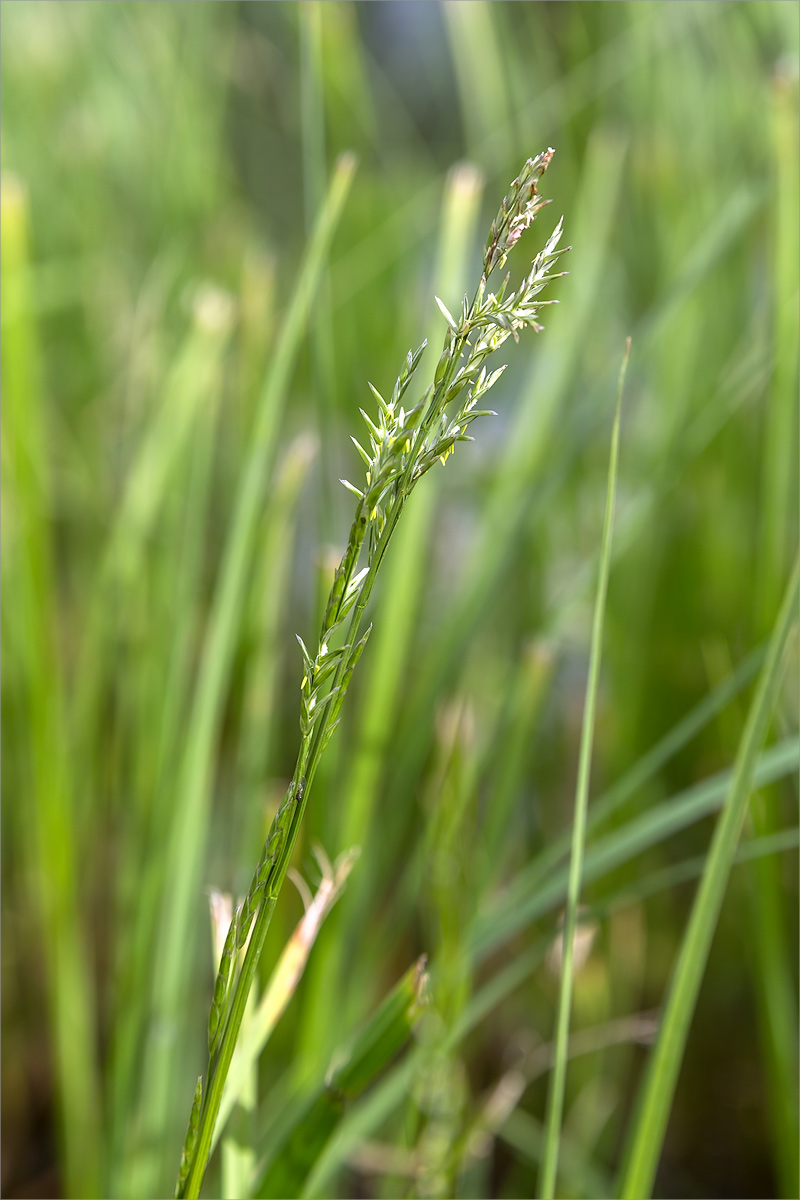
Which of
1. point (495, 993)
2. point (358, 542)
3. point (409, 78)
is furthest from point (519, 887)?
point (409, 78)

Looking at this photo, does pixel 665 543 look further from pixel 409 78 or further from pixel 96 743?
pixel 409 78

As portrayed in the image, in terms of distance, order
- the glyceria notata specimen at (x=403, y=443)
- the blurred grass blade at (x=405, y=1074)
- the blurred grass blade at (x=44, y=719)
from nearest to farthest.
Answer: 1. the glyceria notata specimen at (x=403, y=443)
2. the blurred grass blade at (x=405, y=1074)
3. the blurred grass blade at (x=44, y=719)

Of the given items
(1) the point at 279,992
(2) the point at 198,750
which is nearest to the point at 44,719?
(2) the point at 198,750

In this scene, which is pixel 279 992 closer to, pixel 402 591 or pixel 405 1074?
pixel 405 1074

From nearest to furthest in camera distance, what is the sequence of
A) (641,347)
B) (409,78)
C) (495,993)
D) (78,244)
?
(495,993), (641,347), (78,244), (409,78)

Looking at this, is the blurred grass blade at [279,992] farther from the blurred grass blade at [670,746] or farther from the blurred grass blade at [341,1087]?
the blurred grass blade at [670,746]

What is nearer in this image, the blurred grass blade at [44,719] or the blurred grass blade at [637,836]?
the blurred grass blade at [637,836]

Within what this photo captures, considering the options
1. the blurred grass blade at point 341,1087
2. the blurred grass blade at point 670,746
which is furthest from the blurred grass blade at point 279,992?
the blurred grass blade at point 670,746

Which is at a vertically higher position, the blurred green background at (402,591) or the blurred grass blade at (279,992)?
the blurred green background at (402,591)

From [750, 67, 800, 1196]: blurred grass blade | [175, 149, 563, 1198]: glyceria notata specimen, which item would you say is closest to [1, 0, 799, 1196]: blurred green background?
[750, 67, 800, 1196]: blurred grass blade

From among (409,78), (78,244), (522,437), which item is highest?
(409,78)
